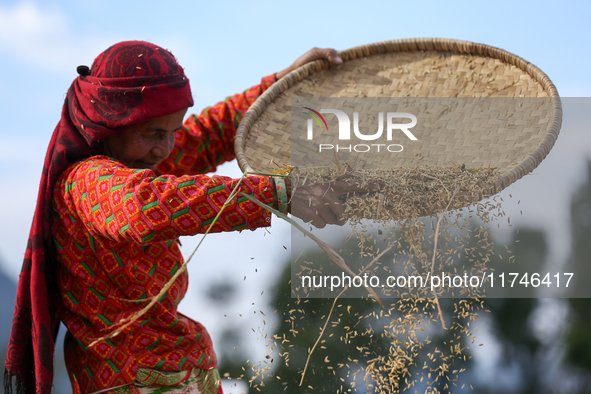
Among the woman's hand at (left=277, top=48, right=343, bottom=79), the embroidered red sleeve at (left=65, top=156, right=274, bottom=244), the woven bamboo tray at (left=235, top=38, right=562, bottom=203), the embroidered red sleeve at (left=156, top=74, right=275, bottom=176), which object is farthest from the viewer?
the woman's hand at (left=277, top=48, right=343, bottom=79)

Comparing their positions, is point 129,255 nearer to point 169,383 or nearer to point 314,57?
point 169,383

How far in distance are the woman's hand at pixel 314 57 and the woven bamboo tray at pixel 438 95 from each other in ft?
0.13

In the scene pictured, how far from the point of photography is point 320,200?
1.54m

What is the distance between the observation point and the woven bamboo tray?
2027 mm

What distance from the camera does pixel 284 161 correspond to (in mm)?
2242

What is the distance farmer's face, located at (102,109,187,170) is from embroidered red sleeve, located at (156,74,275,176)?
0.46 metres

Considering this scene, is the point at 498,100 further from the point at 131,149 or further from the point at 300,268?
the point at 131,149

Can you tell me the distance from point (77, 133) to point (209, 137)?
72 cm

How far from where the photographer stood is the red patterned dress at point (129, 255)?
1438mm

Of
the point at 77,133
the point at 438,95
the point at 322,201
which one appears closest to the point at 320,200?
the point at 322,201

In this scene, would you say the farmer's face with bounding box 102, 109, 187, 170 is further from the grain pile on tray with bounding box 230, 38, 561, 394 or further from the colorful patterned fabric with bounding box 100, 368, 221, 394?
the colorful patterned fabric with bounding box 100, 368, 221, 394

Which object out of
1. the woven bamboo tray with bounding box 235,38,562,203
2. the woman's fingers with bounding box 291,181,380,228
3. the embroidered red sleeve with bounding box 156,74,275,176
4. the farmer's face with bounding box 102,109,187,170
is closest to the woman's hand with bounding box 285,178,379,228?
the woman's fingers with bounding box 291,181,380,228

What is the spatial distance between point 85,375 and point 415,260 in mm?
1205

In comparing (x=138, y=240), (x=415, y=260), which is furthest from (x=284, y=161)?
(x=138, y=240)
